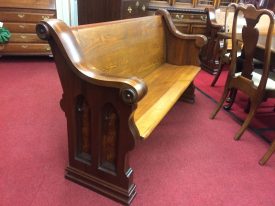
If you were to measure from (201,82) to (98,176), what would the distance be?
2.31 meters

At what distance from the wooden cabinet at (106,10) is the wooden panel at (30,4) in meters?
0.47

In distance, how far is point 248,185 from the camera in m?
1.67

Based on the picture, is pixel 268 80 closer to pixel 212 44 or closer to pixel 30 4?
pixel 212 44

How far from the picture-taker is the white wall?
141 inches

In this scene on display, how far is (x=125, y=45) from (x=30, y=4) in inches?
92.1

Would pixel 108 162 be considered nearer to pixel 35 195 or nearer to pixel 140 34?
pixel 35 195

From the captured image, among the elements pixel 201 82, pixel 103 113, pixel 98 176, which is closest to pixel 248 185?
pixel 98 176

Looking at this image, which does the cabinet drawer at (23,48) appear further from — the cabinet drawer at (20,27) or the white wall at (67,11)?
the white wall at (67,11)

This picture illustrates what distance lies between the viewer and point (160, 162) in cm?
181

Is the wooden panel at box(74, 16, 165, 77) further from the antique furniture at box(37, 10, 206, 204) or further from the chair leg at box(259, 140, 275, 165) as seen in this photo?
the chair leg at box(259, 140, 275, 165)

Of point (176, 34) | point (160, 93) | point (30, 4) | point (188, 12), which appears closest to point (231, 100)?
point (176, 34)

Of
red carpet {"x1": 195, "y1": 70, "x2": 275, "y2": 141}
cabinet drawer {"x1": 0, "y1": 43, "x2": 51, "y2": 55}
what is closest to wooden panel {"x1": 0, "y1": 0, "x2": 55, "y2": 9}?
cabinet drawer {"x1": 0, "y1": 43, "x2": 51, "y2": 55}

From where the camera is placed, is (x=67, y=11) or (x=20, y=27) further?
(x=67, y=11)

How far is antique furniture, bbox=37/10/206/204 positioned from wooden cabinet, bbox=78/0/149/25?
1.11 m
